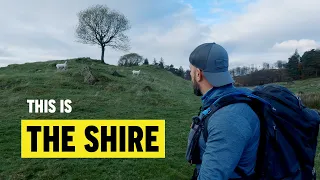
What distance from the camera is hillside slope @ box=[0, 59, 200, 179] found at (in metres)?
7.28

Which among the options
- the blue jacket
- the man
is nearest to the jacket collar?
the man

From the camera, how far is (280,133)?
7.67ft

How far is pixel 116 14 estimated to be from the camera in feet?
169

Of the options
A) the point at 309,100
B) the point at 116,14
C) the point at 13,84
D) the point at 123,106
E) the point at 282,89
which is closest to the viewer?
the point at 282,89

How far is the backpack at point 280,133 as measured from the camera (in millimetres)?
2275

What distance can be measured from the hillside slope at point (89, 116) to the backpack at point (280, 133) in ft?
16.1

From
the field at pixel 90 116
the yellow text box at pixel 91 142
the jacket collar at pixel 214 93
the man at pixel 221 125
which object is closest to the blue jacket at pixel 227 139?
the man at pixel 221 125

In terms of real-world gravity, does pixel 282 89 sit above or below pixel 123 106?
above

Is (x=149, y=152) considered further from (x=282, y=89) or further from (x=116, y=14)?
(x=116, y=14)

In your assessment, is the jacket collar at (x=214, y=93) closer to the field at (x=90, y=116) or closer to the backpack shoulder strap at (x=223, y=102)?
the backpack shoulder strap at (x=223, y=102)

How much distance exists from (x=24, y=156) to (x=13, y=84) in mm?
13735

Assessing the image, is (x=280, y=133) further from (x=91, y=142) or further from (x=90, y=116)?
(x=90, y=116)

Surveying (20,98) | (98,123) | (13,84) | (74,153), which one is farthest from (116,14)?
(74,153)

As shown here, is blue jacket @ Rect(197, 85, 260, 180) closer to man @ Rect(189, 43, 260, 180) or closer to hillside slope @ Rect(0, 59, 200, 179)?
man @ Rect(189, 43, 260, 180)
